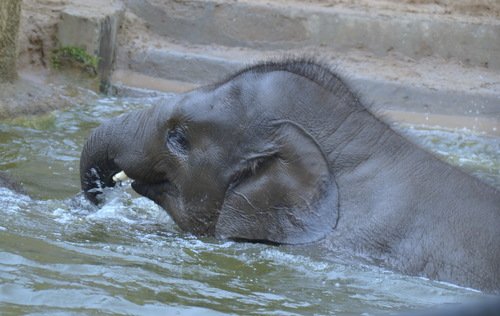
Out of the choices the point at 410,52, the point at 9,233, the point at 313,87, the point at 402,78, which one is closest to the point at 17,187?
the point at 9,233

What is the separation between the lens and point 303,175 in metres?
5.02

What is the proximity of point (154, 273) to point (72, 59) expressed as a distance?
23.2 feet

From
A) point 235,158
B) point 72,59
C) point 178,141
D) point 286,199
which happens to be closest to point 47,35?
point 72,59

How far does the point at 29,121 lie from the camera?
905 centimetres

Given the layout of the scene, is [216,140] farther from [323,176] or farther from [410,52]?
[410,52]

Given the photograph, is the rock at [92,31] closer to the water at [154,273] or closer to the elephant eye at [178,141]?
the water at [154,273]

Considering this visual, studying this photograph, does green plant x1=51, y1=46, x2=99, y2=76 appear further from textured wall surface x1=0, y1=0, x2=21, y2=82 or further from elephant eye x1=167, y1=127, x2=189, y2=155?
elephant eye x1=167, y1=127, x2=189, y2=155

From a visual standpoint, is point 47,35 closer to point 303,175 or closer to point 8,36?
point 8,36

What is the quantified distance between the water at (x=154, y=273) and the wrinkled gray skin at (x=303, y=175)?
0.12 meters

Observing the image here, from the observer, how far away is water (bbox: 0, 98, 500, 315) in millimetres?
3994

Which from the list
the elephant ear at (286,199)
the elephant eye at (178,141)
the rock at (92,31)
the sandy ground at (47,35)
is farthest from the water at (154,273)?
the rock at (92,31)

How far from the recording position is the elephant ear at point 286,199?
4.95 meters

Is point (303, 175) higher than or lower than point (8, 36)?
→ lower

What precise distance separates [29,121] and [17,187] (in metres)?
2.90
